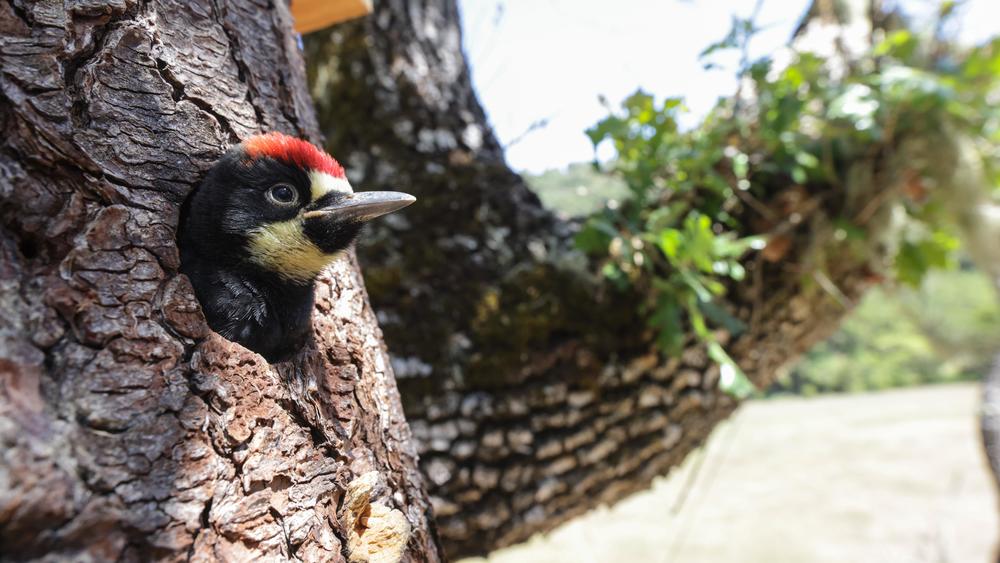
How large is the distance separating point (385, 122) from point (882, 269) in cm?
181

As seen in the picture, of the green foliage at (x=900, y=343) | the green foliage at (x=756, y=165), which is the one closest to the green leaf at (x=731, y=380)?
the green foliage at (x=756, y=165)

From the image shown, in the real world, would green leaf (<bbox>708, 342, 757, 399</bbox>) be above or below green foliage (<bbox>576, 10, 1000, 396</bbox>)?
Result: below

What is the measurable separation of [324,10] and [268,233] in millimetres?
767

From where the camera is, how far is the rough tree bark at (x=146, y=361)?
593mm

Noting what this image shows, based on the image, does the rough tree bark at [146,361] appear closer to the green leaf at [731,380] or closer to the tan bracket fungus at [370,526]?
the tan bracket fungus at [370,526]

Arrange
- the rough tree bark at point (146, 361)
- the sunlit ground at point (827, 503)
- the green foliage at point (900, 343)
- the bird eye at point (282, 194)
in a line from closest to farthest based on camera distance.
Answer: the rough tree bark at point (146, 361) → the bird eye at point (282, 194) → the sunlit ground at point (827, 503) → the green foliage at point (900, 343)

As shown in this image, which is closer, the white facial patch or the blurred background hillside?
the white facial patch

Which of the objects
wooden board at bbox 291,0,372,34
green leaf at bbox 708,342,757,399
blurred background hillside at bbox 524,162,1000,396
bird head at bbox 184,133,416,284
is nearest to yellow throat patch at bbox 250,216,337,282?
bird head at bbox 184,133,416,284

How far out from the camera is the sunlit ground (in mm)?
6730

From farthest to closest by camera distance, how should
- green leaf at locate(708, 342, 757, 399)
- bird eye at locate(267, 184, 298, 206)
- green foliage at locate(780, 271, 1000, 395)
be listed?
1. green foliage at locate(780, 271, 1000, 395)
2. green leaf at locate(708, 342, 757, 399)
3. bird eye at locate(267, 184, 298, 206)

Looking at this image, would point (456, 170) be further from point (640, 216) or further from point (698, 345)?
point (698, 345)

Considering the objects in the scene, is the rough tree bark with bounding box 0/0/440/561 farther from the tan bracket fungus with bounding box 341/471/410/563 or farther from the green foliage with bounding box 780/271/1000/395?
the green foliage with bounding box 780/271/1000/395

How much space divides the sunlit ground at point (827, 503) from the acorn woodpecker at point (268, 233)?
6014 mm

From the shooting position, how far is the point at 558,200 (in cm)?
241
